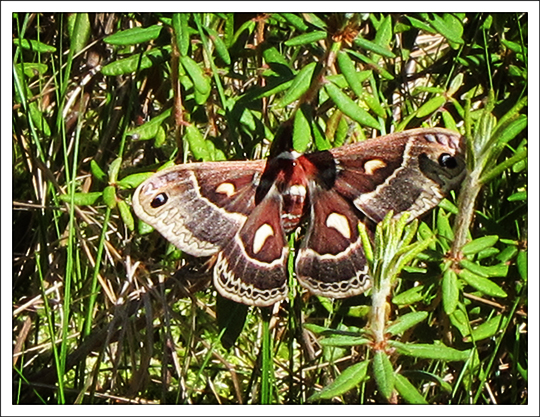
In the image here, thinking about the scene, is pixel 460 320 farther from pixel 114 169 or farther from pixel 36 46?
pixel 36 46

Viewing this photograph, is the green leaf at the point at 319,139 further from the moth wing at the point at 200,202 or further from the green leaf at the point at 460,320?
the green leaf at the point at 460,320

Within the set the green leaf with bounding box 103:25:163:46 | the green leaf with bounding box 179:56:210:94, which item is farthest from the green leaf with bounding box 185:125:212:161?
the green leaf with bounding box 103:25:163:46

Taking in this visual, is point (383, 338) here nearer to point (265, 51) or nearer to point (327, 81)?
point (327, 81)

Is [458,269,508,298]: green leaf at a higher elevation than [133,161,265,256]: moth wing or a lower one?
lower

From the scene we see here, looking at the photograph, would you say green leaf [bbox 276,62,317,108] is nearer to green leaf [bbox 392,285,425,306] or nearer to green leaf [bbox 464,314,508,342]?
green leaf [bbox 392,285,425,306]

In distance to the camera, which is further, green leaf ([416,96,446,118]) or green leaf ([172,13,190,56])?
green leaf ([416,96,446,118])

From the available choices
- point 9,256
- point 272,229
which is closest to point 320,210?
point 272,229

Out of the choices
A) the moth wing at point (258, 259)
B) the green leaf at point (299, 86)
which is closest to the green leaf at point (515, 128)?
the green leaf at point (299, 86)
